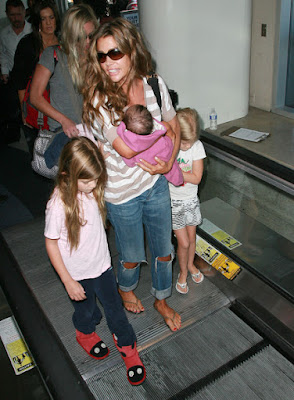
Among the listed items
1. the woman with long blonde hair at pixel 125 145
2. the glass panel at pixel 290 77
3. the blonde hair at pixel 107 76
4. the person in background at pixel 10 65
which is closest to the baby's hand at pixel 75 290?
the woman with long blonde hair at pixel 125 145

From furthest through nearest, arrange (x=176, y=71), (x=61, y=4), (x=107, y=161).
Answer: (x=61, y=4) < (x=176, y=71) < (x=107, y=161)

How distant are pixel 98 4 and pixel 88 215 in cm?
630

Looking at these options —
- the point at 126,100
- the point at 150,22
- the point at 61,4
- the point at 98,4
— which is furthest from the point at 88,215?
the point at 61,4

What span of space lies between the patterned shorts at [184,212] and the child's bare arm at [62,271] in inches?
38.7

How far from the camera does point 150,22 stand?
5.24 metres

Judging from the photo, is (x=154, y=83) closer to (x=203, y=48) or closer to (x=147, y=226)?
(x=147, y=226)

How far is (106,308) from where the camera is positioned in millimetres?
2637

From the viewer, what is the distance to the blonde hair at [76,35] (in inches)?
106

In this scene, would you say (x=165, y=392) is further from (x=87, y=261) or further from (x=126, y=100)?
(x=126, y=100)

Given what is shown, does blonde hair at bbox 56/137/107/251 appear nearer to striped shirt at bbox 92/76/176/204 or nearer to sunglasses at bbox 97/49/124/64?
striped shirt at bbox 92/76/176/204

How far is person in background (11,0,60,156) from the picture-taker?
3256 mm

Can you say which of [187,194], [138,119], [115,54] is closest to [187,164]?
[187,194]

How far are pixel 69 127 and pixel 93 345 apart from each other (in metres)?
1.57

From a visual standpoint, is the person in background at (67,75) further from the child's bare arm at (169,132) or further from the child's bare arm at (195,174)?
the child's bare arm at (195,174)
